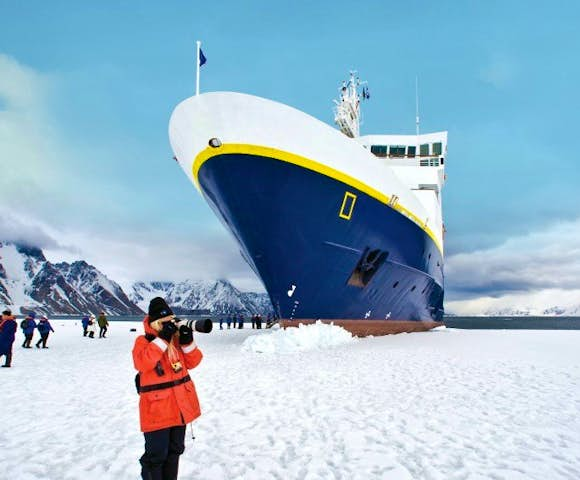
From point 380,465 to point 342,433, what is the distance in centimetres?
80

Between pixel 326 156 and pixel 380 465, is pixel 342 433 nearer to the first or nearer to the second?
pixel 380 465

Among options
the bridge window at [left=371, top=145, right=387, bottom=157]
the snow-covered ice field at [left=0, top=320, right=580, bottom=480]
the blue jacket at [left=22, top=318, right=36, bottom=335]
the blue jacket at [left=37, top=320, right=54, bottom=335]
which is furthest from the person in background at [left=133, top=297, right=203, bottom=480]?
the bridge window at [left=371, top=145, right=387, bottom=157]

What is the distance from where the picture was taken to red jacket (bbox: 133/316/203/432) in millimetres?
2461

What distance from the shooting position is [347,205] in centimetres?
1102

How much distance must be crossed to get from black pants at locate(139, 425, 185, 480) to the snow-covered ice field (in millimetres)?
665

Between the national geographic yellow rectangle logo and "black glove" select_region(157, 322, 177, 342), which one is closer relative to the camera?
"black glove" select_region(157, 322, 177, 342)

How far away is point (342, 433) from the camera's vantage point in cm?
405

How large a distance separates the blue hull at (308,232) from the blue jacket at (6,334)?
19.4 feet

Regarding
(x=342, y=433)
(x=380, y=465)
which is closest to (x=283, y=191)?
(x=342, y=433)

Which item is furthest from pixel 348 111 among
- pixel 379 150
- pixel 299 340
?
pixel 299 340

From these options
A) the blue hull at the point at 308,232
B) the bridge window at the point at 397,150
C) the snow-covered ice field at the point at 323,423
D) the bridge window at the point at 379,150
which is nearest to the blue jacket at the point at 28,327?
the snow-covered ice field at the point at 323,423

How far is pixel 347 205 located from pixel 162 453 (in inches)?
361

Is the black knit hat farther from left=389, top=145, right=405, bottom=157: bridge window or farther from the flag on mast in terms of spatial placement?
left=389, top=145, right=405, bottom=157: bridge window

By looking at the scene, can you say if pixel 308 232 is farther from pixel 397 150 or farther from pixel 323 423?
pixel 397 150
